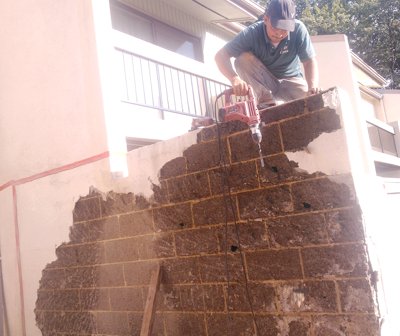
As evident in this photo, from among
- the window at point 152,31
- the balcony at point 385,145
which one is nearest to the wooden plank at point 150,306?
the window at point 152,31

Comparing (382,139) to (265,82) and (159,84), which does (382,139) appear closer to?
(159,84)

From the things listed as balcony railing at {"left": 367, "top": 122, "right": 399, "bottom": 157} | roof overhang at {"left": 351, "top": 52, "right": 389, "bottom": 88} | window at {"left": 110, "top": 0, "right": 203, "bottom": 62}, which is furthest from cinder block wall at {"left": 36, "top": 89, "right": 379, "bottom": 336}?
roof overhang at {"left": 351, "top": 52, "right": 389, "bottom": 88}

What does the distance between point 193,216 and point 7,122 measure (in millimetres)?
3483

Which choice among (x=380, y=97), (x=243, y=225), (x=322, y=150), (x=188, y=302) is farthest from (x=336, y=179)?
(x=380, y=97)

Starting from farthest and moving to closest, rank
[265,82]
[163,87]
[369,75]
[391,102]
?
[391,102]
[369,75]
[163,87]
[265,82]

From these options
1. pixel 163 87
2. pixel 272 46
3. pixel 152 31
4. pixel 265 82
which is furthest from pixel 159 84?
pixel 272 46

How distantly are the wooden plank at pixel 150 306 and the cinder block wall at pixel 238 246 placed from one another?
0.30 ft

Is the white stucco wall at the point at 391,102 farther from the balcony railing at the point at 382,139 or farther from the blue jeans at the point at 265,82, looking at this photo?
the blue jeans at the point at 265,82

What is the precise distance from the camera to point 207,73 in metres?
7.48

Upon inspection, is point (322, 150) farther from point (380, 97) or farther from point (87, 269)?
point (380, 97)

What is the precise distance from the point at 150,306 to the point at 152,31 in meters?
5.91

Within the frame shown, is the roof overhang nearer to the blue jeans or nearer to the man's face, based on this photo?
the blue jeans

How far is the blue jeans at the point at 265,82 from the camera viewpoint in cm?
362

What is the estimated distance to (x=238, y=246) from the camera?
3.01 meters
